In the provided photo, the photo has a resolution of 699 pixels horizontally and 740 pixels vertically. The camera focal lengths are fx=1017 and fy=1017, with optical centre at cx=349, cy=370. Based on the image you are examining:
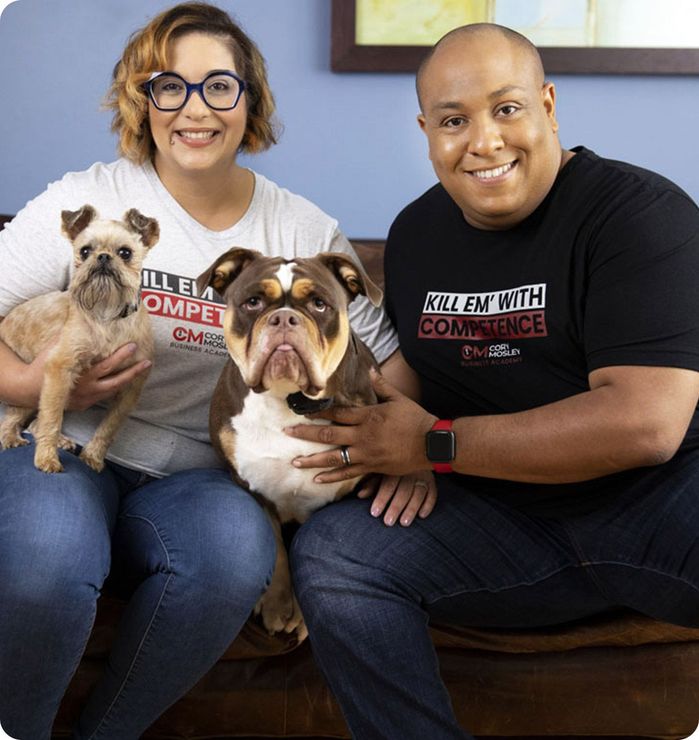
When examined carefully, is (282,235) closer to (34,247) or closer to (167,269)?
(167,269)

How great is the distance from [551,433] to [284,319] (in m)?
0.52

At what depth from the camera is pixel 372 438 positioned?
194 centimetres

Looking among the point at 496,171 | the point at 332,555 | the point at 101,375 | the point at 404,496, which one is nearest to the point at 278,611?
the point at 332,555

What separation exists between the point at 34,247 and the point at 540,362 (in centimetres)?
108

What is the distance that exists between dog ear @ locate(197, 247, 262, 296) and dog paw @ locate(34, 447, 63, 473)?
0.44m

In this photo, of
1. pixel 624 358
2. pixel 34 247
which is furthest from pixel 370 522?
pixel 34 247

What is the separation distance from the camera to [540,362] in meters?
1.99

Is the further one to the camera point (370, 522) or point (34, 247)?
point (34, 247)

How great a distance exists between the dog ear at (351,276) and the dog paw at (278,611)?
2.06ft

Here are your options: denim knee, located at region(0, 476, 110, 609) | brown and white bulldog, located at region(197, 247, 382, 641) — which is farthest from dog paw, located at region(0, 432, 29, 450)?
brown and white bulldog, located at region(197, 247, 382, 641)

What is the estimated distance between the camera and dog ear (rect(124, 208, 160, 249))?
212 cm

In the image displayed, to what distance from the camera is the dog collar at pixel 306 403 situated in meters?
1.93

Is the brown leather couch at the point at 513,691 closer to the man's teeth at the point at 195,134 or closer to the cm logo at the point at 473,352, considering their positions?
the cm logo at the point at 473,352

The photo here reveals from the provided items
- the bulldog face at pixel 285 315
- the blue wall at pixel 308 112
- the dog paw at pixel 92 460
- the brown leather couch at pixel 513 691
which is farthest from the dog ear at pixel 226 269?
the blue wall at pixel 308 112
